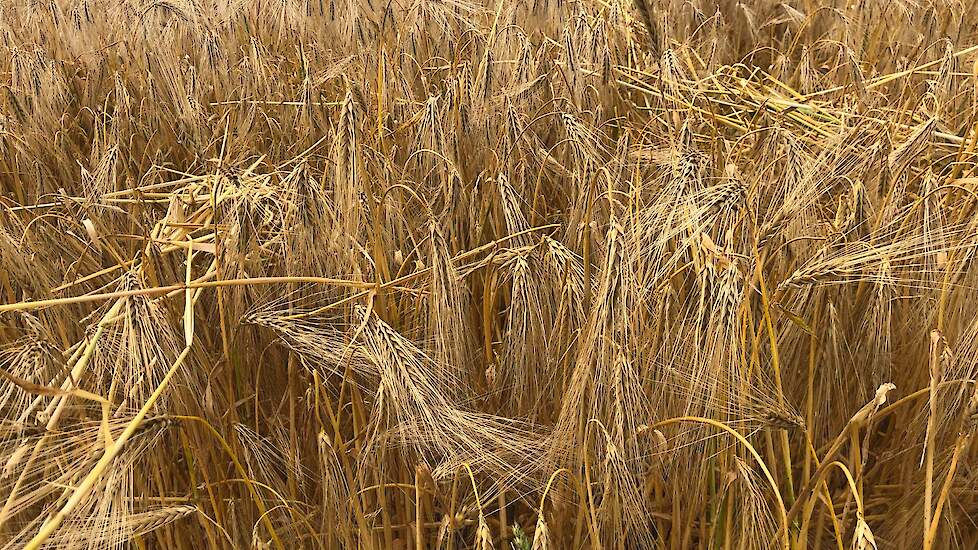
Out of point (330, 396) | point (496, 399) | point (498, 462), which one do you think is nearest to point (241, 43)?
point (330, 396)

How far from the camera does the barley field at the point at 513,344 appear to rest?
65 centimetres

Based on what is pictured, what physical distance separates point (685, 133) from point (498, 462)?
515 millimetres

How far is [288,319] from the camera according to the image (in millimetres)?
782

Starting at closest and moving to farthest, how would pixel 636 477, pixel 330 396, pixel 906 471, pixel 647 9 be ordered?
pixel 636 477
pixel 906 471
pixel 330 396
pixel 647 9

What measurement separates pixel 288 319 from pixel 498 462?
0.86ft

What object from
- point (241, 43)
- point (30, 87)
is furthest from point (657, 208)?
point (241, 43)

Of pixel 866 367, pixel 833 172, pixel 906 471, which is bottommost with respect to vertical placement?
pixel 906 471

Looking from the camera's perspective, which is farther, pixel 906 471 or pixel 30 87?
pixel 30 87

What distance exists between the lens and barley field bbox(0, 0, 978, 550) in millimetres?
650

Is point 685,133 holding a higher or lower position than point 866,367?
higher

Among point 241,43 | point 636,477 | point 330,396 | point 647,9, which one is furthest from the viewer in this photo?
point 241,43

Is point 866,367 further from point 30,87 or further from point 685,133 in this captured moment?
point 30,87

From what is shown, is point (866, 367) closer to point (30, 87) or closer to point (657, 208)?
point (657, 208)

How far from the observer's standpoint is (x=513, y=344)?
81 cm
